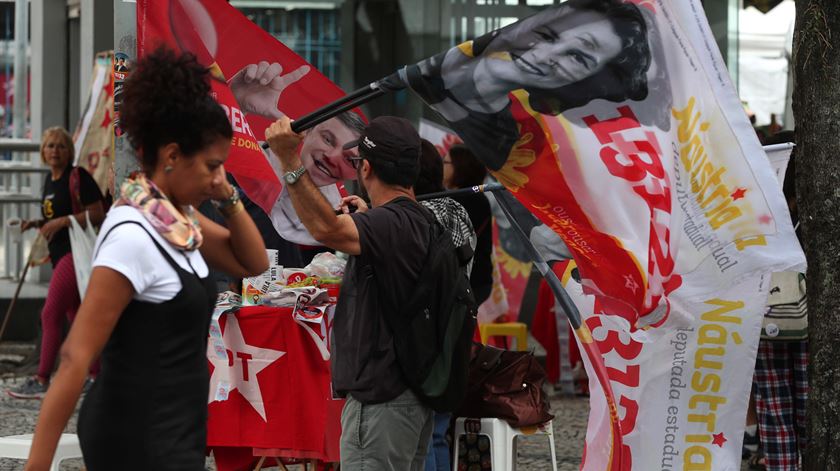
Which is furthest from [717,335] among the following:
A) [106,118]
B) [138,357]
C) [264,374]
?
[106,118]

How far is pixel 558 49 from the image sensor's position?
15.3 ft

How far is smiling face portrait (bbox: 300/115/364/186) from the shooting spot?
5809mm

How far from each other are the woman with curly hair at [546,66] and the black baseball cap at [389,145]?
149 millimetres

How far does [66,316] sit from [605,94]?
6169mm

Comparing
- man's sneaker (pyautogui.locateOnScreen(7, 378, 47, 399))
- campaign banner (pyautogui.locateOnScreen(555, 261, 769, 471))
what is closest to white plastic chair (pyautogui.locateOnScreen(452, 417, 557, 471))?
campaign banner (pyautogui.locateOnScreen(555, 261, 769, 471))

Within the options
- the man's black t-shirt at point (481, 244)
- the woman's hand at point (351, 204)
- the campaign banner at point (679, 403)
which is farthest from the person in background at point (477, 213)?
the campaign banner at point (679, 403)

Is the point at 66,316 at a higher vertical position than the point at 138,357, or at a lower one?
lower

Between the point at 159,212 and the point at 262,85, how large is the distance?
275 cm

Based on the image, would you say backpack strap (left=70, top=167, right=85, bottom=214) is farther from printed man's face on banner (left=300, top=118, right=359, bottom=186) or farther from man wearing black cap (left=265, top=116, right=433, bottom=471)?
man wearing black cap (left=265, top=116, right=433, bottom=471)

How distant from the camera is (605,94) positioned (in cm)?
474

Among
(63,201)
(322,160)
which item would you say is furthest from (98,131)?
(322,160)

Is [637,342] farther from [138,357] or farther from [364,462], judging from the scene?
[138,357]

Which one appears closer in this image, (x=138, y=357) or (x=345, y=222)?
(x=138, y=357)

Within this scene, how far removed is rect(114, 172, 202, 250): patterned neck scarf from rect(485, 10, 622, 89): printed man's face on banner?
172 centimetres
